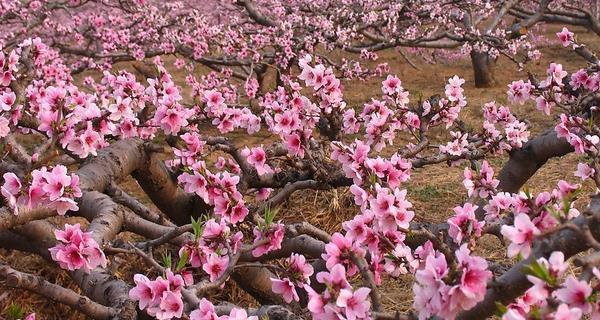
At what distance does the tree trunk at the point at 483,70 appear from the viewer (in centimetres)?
1120

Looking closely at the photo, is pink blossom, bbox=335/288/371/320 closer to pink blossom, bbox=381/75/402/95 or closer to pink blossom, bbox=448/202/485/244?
pink blossom, bbox=448/202/485/244

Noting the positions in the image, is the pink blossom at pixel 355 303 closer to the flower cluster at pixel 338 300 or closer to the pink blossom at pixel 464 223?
the flower cluster at pixel 338 300

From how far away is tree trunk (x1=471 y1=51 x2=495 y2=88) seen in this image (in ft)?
36.7

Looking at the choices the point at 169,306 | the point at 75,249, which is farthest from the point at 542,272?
the point at 75,249

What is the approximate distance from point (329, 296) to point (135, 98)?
2.43 metres

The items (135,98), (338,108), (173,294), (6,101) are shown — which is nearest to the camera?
(173,294)

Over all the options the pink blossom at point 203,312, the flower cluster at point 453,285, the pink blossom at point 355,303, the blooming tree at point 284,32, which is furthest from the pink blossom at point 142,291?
the blooming tree at point 284,32

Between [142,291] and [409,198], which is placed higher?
[142,291]

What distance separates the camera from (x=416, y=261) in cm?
199

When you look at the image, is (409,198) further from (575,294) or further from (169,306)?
(575,294)

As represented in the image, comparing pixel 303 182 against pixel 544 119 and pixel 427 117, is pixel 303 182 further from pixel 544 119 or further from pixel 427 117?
pixel 544 119

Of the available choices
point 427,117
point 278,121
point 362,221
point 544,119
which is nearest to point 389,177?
point 362,221

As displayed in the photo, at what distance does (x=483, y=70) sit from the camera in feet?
36.9

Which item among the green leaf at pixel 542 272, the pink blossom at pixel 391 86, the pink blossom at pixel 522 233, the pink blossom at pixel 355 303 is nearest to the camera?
the green leaf at pixel 542 272
